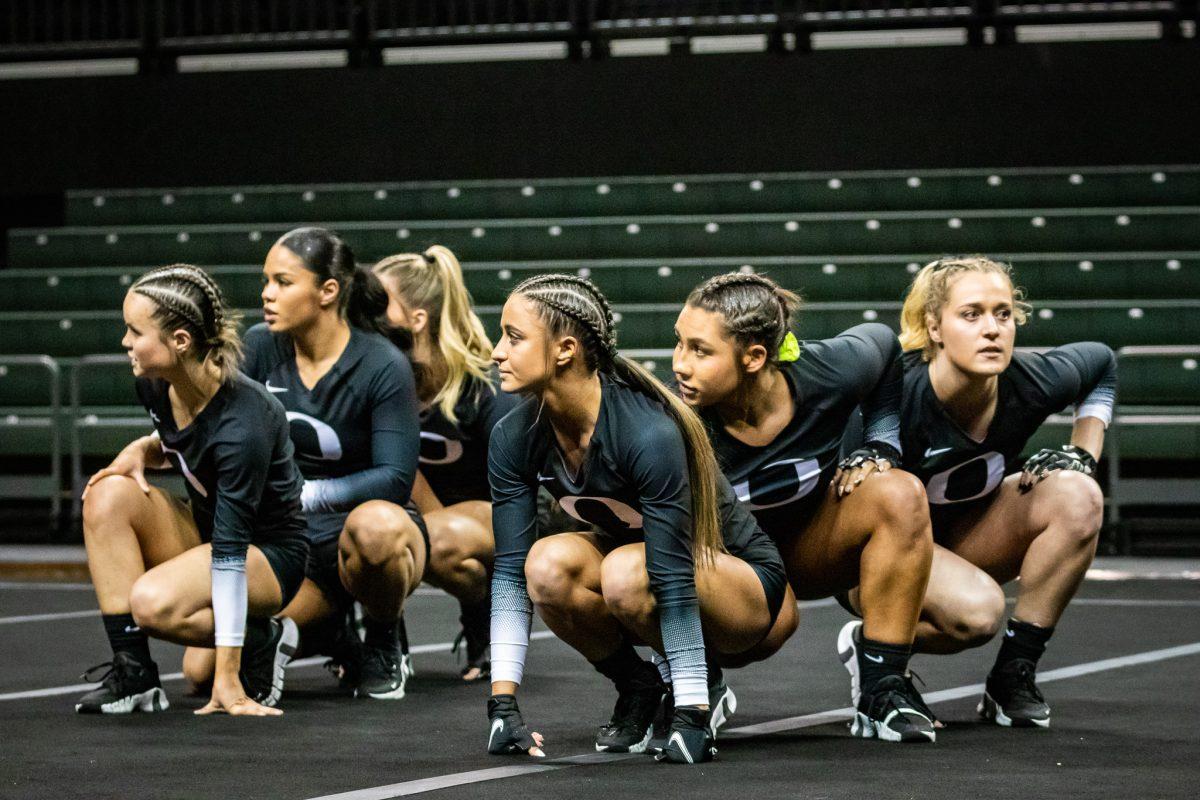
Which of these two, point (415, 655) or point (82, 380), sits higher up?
point (82, 380)

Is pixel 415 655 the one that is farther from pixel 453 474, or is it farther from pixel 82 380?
pixel 82 380

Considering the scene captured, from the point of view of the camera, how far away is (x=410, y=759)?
132 inches

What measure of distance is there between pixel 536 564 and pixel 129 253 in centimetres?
813

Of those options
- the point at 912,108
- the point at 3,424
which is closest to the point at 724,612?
the point at 3,424

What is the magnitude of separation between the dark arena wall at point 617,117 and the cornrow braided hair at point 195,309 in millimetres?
7417

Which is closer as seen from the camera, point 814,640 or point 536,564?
point 536,564

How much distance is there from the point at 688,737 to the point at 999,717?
0.91m

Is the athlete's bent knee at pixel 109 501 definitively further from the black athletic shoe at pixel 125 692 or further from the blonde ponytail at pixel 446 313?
the blonde ponytail at pixel 446 313

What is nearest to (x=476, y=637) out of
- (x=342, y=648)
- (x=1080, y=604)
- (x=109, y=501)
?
(x=342, y=648)

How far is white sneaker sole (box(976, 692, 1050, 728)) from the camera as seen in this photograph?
12.2 feet

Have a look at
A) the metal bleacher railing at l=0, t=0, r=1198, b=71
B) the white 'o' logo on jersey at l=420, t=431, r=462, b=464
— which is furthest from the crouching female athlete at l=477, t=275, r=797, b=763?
the metal bleacher railing at l=0, t=0, r=1198, b=71


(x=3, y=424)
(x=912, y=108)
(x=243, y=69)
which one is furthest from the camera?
(x=243, y=69)

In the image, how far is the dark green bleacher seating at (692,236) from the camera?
1012cm

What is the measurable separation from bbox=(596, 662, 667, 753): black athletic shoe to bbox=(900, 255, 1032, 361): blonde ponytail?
1.06 m
